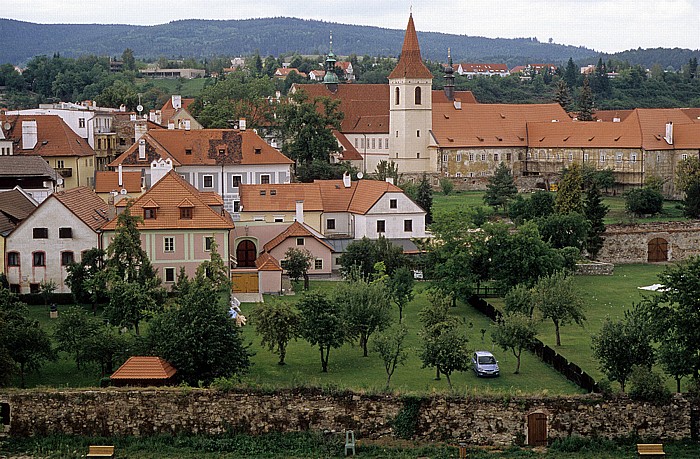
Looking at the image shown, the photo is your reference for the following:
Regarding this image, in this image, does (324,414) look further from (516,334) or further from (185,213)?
(185,213)

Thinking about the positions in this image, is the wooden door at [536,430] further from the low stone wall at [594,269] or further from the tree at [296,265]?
the low stone wall at [594,269]

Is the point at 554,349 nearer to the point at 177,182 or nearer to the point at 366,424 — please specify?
the point at 366,424

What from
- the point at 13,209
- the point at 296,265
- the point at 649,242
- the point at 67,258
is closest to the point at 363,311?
the point at 296,265

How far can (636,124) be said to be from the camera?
8481 cm

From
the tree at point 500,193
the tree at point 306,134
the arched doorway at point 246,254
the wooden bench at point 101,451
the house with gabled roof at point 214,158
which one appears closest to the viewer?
the wooden bench at point 101,451

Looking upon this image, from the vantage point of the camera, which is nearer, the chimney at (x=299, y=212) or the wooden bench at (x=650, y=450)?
the wooden bench at (x=650, y=450)

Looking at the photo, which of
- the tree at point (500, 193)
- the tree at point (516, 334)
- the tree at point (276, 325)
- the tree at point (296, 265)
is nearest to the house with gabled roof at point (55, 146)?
the tree at point (296, 265)

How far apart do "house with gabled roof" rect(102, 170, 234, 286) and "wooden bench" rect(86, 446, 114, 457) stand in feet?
67.6

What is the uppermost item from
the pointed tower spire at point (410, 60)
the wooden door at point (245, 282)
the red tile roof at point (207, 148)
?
the pointed tower spire at point (410, 60)

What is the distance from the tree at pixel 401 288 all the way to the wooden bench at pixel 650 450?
1608 cm

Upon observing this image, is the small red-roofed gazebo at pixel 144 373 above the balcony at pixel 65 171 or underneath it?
underneath

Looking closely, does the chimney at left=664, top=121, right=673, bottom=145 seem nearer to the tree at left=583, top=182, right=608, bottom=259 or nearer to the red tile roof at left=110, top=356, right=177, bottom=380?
the tree at left=583, top=182, right=608, bottom=259

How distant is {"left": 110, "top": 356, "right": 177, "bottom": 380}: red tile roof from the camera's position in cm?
2839

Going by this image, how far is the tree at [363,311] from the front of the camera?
35.8m
